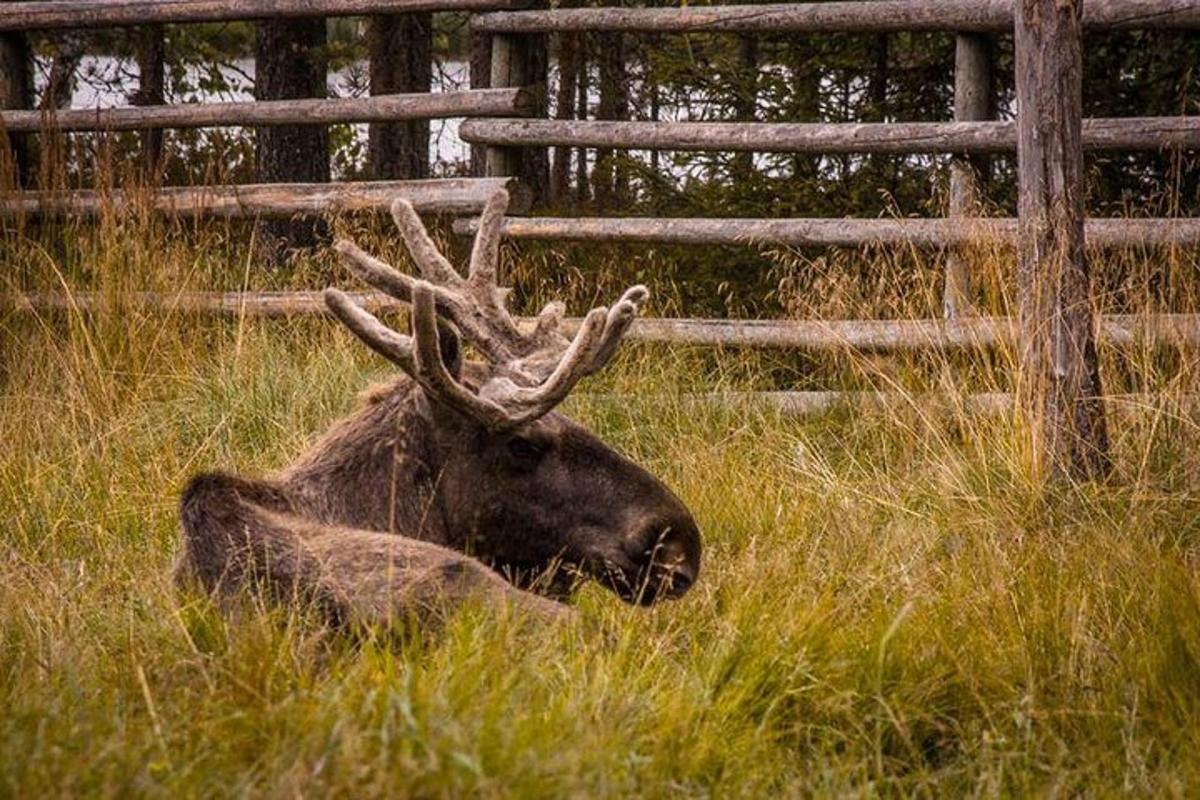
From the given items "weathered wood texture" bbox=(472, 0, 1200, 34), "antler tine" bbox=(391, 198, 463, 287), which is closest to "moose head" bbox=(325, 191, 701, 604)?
"antler tine" bbox=(391, 198, 463, 287)

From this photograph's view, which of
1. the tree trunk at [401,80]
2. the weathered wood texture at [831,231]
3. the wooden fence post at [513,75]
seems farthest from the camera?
the tree trunk at [401,80]

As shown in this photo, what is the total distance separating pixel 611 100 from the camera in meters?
14.3

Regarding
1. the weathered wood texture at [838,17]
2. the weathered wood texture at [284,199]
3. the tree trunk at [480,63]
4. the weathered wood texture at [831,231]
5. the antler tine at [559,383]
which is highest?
the tree trunk at [480,63]

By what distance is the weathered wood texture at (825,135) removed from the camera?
7.90 m

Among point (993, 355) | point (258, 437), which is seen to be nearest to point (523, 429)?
point (258, 437)

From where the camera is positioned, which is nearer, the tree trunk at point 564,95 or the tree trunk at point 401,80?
the tree trunk at point 401,80

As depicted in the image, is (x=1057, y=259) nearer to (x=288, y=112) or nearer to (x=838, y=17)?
(x=838, y=17)

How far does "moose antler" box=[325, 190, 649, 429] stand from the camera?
178 inches

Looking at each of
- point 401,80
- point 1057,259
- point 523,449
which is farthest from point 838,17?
point 401,80

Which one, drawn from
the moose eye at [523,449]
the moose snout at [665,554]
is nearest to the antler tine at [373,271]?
the moose eye at [523,449]

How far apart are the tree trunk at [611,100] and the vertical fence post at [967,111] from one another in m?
4.70

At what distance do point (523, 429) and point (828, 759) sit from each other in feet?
4.62

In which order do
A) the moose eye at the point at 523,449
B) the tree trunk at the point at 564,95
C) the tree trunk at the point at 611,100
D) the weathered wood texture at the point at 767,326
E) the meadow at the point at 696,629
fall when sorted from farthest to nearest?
the tree trunk at the point at 564,95 < the tree trunk at the point at 611,100 < the weathered wood texture at the point at 767,326 < the moose eye at the point at 523,449 < the meadow at the point at 696,629

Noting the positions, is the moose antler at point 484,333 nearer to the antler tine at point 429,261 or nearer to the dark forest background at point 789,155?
the antler tine at point 429,261
